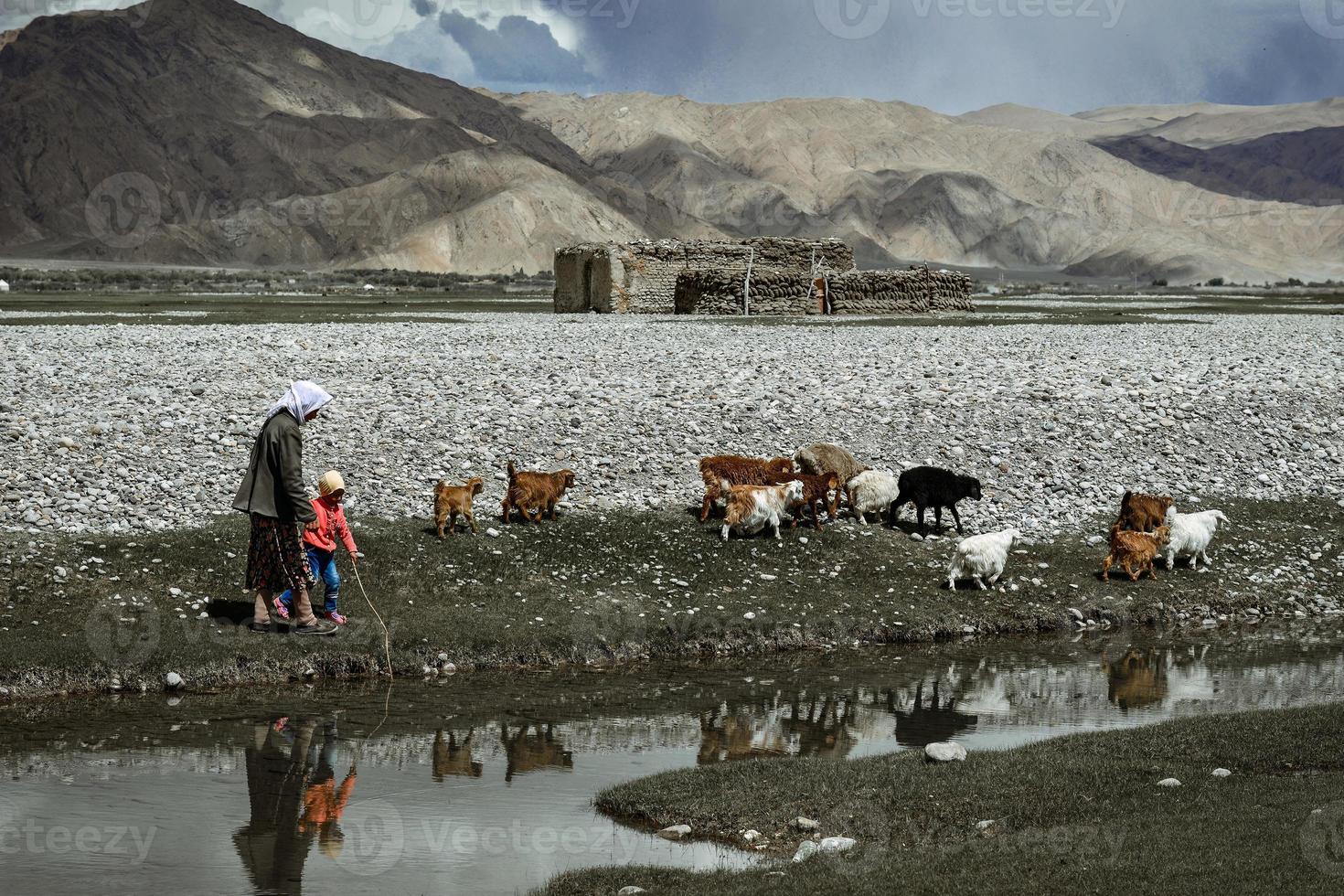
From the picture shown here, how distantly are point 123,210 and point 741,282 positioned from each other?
416 ft

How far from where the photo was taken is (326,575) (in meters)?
13.0

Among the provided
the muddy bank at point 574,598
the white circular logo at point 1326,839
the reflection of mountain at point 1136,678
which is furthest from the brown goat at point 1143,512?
the white circular logo at point 1326,839

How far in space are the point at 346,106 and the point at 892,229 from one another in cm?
7606

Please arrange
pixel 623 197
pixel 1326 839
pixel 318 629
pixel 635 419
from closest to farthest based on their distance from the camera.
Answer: pixel 1326 839, pixel 318 629, pixel 635 419, pixel 623 197

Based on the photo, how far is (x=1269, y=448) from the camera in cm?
2095

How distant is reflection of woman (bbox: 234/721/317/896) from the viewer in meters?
8.23

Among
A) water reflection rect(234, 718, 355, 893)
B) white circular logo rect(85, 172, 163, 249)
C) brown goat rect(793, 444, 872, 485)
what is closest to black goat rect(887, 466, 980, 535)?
brown goat rect(793, 444, 872, 485)

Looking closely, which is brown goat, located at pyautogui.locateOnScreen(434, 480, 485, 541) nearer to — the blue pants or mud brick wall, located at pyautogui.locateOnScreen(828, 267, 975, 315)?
the blue pants


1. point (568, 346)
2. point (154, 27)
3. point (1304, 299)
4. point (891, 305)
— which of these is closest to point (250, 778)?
point (568, 346)

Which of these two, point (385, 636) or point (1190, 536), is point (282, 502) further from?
point (1190, 536)

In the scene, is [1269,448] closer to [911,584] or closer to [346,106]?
[911,584]

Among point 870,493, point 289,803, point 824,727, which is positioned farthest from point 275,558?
point 870,493

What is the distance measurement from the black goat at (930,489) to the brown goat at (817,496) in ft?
2.41

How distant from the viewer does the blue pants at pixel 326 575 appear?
1303 cm
